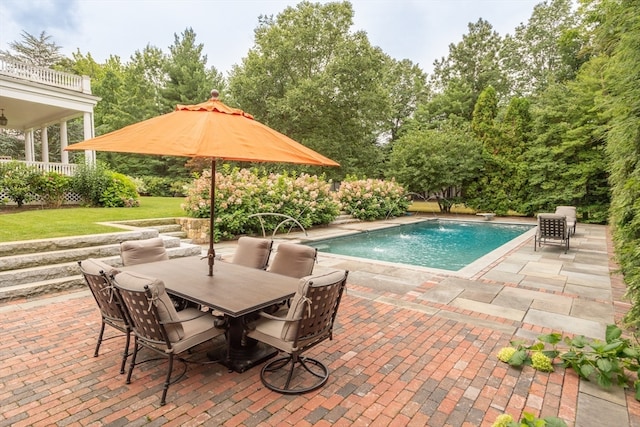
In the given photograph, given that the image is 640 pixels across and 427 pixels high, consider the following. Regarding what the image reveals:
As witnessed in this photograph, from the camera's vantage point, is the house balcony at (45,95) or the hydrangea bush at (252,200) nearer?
the hydrangea bush at (252,200)

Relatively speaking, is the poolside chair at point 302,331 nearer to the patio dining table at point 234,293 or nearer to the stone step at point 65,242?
the patio dining table at point 234,293

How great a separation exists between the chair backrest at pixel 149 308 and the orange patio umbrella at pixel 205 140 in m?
0.95

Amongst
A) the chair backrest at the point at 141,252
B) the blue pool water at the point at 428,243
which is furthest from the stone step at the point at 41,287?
the blue pool water at the point at 428,243

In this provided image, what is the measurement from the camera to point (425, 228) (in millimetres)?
14109

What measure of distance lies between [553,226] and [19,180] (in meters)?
14.5

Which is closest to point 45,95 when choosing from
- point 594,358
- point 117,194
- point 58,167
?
point 58,167

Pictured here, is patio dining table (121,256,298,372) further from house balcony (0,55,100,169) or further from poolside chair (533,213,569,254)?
house balcony (0,55,100,169)

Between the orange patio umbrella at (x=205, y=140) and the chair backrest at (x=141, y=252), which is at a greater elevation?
the orange patio umbrella at (x=205, y=140)

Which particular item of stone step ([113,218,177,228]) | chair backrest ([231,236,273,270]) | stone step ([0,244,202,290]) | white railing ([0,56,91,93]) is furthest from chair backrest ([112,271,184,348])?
white railing ([0,56,91,93])

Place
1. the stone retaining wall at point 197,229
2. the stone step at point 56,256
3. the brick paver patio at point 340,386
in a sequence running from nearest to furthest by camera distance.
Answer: the brick paver patio at point 340,386 → the stone step at point 56,256 → the stone retaining wall at point 197,229

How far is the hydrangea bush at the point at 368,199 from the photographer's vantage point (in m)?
14.7

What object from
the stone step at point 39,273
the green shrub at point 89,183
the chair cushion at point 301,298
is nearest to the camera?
the chair cushion at point 301,298

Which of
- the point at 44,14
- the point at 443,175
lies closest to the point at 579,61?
the point at 443,175

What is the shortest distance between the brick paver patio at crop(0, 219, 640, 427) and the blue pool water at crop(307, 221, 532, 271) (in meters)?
Result: 4.47
